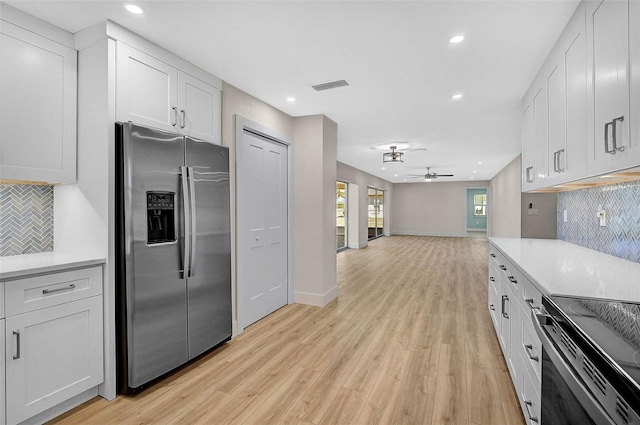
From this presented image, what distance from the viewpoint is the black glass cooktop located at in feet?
2.33

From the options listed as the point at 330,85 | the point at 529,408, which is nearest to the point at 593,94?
the point at 529,408

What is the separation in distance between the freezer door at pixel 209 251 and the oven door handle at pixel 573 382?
7.51 ft

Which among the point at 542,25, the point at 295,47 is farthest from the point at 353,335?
the point at 542,25

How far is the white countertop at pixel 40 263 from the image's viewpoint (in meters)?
1.71

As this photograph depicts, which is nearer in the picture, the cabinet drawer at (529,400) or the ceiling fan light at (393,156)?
the cabinet drawer at (529,400)

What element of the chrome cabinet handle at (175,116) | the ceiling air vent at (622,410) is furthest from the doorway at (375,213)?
the ceiling air vent at (622,410)

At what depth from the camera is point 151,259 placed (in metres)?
2.19

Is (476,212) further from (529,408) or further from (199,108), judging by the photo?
(199,108)

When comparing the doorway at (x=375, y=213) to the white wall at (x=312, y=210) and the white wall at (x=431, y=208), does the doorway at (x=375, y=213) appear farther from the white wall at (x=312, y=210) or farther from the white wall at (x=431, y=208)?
the white wall at (x=312, y=210)

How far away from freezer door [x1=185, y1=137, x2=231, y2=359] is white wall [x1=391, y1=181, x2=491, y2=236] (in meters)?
12.8

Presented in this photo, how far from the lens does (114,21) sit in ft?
6.87

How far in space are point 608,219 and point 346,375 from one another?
7.65 feet

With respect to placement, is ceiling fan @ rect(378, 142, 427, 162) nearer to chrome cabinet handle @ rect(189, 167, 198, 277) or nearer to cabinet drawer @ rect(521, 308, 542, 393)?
chrome cabinet handle @ rect(189, 167, 198, 277)

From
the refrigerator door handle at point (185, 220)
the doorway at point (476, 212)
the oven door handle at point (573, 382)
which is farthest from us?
the doorway at point (476, 212)
